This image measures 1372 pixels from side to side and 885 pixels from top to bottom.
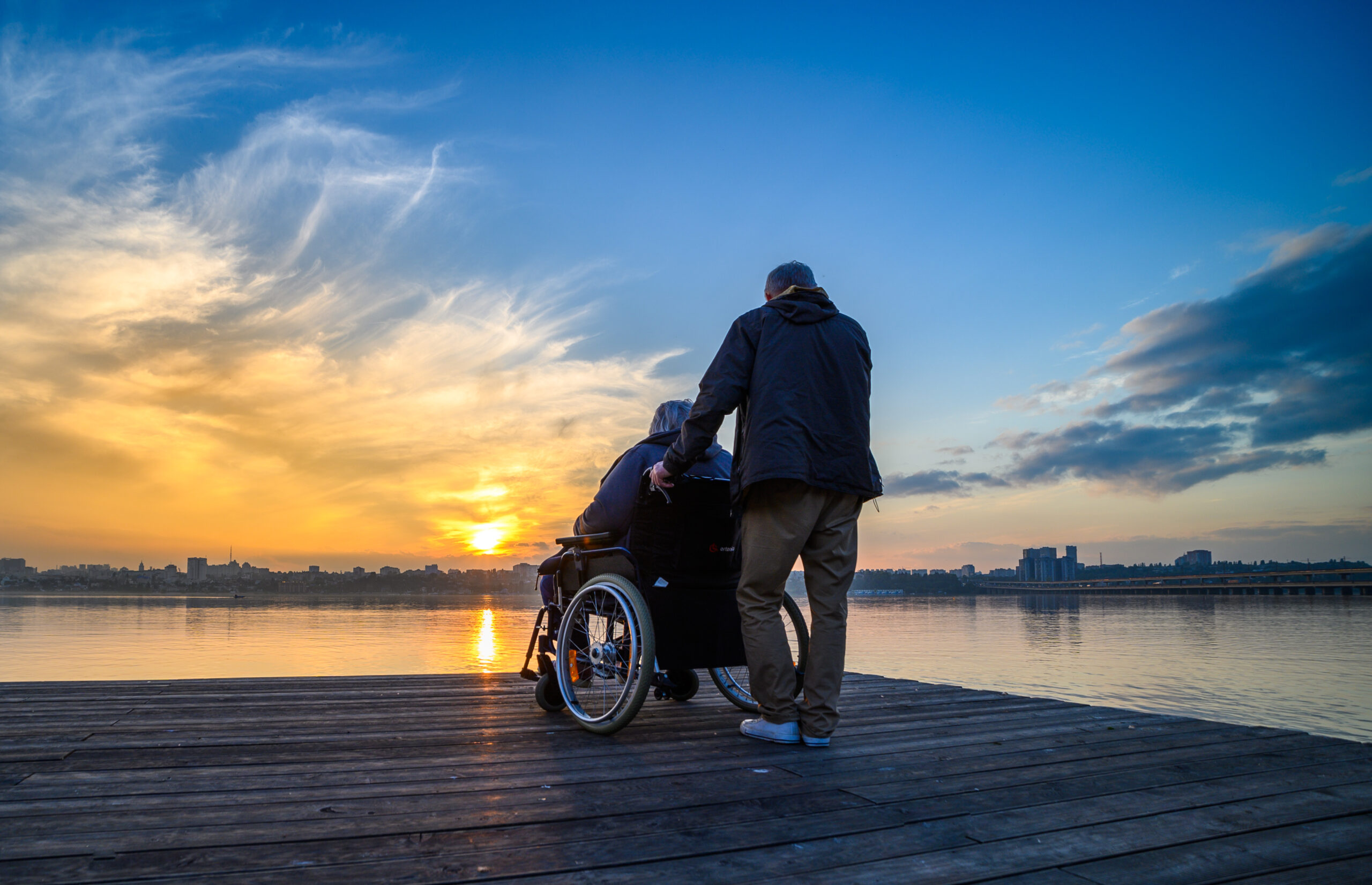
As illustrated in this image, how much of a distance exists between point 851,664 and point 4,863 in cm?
1787

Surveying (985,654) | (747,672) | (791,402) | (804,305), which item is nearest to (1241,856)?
(791,402)

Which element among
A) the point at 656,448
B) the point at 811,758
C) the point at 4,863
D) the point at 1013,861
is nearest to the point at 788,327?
the point at 656,448

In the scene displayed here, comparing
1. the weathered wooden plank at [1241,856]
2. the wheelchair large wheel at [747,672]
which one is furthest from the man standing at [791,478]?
the weathered wooden plank at [1241,856]

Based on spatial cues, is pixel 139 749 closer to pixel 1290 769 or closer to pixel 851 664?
pixel 1290 769

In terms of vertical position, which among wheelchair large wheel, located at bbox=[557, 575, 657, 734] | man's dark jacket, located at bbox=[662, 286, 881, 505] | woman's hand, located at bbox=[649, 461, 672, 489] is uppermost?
man's dark jacket, located at bbox=[662, 286, 881, 505]

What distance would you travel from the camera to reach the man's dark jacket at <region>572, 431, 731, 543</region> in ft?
11.0

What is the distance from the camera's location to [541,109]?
14297 millimetres

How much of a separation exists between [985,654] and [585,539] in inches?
889

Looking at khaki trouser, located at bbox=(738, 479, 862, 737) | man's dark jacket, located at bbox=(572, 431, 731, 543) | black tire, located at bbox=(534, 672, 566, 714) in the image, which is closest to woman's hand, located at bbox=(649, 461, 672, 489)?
man's dark jacket, located at bbox=(572, 431, 731, 543)

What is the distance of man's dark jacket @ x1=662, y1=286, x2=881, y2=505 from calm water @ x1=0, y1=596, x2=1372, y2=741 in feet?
34.0

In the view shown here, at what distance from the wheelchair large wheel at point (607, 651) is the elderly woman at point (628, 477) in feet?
0.90

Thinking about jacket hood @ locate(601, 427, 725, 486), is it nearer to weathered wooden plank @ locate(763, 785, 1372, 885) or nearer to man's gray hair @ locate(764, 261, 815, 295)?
man's gray hair @ locate(764, 261, 815, 295)

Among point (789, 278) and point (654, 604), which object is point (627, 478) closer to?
point (654, 604)

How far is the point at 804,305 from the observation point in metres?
3.01
